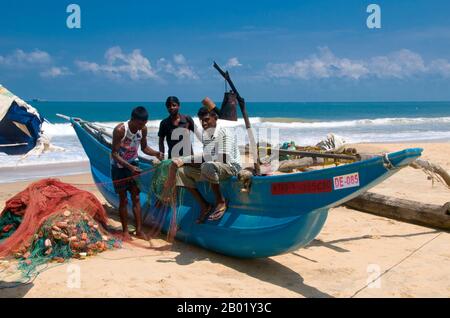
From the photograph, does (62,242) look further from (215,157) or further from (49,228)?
(215,157)

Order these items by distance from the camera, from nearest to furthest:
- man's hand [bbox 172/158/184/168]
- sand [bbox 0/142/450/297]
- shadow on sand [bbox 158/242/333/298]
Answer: sand [bbox 0/142/450/297] < shadow on sand [bbox 158/242/333/298] < man's hand [bbox 172/158/184/168]

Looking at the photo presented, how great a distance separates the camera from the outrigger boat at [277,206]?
363 centimetres

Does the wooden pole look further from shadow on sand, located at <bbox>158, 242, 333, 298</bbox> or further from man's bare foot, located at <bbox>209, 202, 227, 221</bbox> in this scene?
man's bare foot, located at <bbox>209, 202, 227, 221</bbox>

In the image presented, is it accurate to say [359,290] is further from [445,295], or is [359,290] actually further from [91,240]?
[91,240]

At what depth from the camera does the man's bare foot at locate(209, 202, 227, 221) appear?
4926 millimetres

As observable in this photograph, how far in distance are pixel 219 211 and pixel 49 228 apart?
174 centimetres

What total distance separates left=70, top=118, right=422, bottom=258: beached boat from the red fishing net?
74cm

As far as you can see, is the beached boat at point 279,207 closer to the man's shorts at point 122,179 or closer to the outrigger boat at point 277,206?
the outrigger boat at point 277,206

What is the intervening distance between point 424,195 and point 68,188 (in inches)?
220

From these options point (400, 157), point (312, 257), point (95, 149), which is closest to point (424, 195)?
point (312, 257)

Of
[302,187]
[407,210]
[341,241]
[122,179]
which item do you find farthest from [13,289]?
[407,210]

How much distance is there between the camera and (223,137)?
4805 mm

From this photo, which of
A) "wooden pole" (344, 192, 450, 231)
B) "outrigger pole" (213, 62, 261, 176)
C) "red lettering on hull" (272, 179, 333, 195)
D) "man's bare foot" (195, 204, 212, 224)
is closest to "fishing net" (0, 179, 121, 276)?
"man's bare foot" (195, 204, 212, 224)

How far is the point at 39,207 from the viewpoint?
5137 mm
